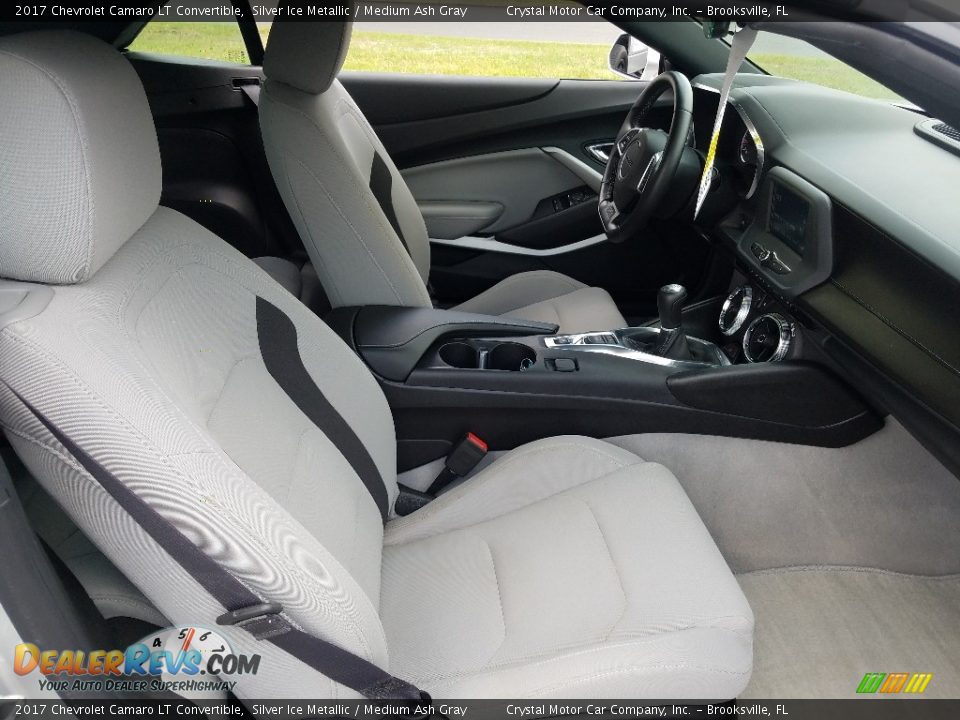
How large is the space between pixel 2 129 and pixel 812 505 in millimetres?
1404

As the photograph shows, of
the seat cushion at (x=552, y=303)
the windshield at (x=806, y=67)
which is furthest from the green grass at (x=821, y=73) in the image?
the seat cushion at (x=552, y=303)

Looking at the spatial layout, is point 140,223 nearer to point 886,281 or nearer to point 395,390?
point 395,390

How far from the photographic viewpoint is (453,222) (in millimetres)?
2416

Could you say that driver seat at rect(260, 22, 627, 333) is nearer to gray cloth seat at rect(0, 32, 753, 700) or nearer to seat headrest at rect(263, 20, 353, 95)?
seat headrest at rect(263, 20, 353, 95)

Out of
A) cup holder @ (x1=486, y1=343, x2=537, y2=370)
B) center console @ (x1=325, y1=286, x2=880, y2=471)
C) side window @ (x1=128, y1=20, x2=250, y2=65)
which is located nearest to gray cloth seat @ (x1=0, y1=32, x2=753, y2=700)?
center console @ (x1=325, y1=286, x2=880, y2=471)

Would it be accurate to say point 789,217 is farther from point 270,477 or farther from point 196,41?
point 196,41

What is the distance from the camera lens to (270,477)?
2.86 feet

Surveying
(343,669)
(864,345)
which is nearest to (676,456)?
(864,345)

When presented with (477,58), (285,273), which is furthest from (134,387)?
(477,58)

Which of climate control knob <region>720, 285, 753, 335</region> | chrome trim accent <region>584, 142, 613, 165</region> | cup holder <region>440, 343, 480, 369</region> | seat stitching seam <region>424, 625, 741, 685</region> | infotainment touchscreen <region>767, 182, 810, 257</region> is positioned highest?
infotainment touchscreen <region>767, 182, 810, 257</region>

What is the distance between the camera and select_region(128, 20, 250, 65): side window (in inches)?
90.4

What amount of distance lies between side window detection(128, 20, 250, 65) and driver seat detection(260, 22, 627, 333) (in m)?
0.89

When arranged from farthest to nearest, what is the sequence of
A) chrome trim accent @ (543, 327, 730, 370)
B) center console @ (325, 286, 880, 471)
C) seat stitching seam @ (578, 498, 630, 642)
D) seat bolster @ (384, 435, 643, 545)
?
chrome trim accent @ (543, 327, 730, 370), center console @ (325, 286, 880, 471), seat bolster @ (384, 435, 643, 545), seat stitching seam @ (578, 498, 630, 642)

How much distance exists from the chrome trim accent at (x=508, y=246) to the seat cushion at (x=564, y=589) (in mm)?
1117
